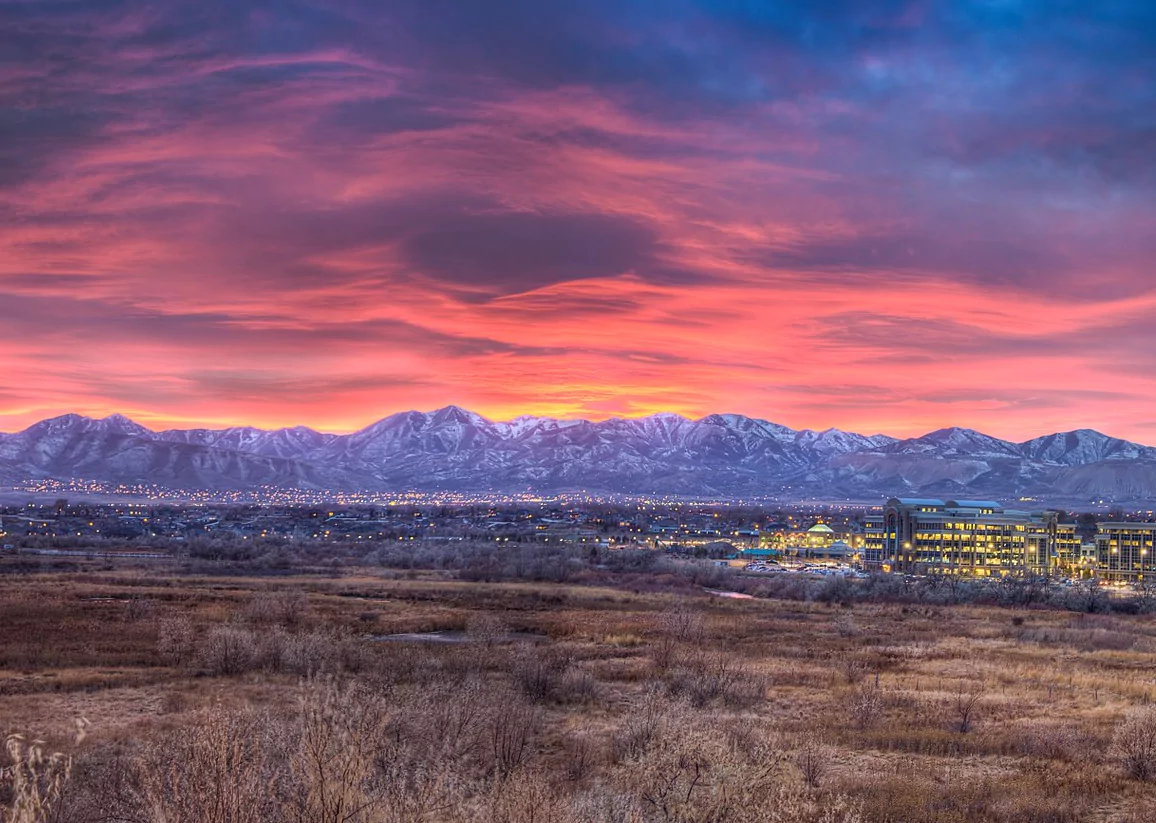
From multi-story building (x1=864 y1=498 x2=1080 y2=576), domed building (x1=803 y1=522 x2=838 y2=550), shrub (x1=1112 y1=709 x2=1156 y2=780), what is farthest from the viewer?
domed building (x1=803 y1=522 x2=838 y2=550)

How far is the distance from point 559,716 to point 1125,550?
14086cm

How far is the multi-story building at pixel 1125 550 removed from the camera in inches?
5246

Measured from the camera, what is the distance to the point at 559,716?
28.7 m

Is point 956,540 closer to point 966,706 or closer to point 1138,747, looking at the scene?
point 966,706

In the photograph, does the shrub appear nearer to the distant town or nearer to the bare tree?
the bare tree

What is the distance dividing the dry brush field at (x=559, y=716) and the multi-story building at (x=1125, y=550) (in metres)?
84.3

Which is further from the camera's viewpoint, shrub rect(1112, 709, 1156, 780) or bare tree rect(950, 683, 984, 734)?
bare tree rect(950, 683, 984, 734)

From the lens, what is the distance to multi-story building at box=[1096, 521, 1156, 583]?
13325 centimetres

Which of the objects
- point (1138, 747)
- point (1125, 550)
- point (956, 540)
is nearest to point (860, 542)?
point (956, 540)

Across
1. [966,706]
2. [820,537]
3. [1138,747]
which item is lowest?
[820,537]

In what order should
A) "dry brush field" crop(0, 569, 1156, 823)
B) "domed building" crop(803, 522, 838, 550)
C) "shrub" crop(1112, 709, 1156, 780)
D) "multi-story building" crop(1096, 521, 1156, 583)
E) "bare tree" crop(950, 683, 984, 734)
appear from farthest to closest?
"domed building" crop(803, 522, 838, 550) → "multi-story building" crop(1096, 521, 1156, 583) → "bare tree" crop(950, 683, 984, 734) → "shrub" crop(1112, 709, 1156, 780) → "dry brush field" crop(0, 569, 1156, 823)

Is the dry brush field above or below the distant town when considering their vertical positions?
above

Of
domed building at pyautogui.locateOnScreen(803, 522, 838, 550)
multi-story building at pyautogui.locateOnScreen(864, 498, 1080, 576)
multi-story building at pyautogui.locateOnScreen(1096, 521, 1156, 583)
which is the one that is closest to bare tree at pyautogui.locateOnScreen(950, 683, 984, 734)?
multi-story building at pyautogui.locateOnScreen(864, 498, 1080, 576)

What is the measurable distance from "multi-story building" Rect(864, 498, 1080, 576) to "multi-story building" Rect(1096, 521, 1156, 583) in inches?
288
